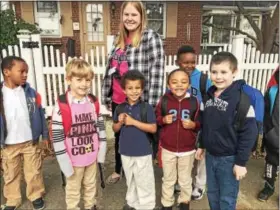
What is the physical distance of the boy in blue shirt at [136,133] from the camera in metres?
2.39

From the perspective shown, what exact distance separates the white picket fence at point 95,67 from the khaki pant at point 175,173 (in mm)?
2850

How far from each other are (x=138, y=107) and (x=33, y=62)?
10.6 ft

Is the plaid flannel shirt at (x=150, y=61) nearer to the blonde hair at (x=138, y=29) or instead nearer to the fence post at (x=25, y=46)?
the blonde hair at (x=138, y=29)

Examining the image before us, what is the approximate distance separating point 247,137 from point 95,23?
36.9ft

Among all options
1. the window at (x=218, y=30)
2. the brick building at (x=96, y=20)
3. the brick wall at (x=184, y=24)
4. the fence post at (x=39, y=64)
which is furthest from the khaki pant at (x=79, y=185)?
the window at (x=218, y=30)

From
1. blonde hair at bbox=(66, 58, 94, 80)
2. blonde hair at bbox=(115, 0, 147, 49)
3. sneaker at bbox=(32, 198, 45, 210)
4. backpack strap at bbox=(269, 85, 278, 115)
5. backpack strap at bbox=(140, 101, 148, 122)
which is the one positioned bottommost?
sneaker at bbox=(32, 198, 45, 210)

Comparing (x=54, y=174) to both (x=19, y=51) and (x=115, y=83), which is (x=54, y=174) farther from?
(x=19, y=51)

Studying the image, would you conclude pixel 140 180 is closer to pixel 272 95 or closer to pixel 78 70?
pixel 78 70

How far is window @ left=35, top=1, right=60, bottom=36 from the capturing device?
38.9 ft

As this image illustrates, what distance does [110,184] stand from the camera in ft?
10.6

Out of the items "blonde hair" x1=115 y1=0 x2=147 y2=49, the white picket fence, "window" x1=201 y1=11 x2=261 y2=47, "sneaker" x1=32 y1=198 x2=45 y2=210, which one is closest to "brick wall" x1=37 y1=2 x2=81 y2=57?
"window" x1=201 y1=11 x2=261 y2=47

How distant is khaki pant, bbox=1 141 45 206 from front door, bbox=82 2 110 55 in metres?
9.73

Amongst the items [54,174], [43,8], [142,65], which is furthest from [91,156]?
[43,8]

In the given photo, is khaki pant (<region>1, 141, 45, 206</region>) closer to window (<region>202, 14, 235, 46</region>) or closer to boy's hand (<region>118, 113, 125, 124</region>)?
boy's hand (<region>118, 113, 125, 124</region>)
